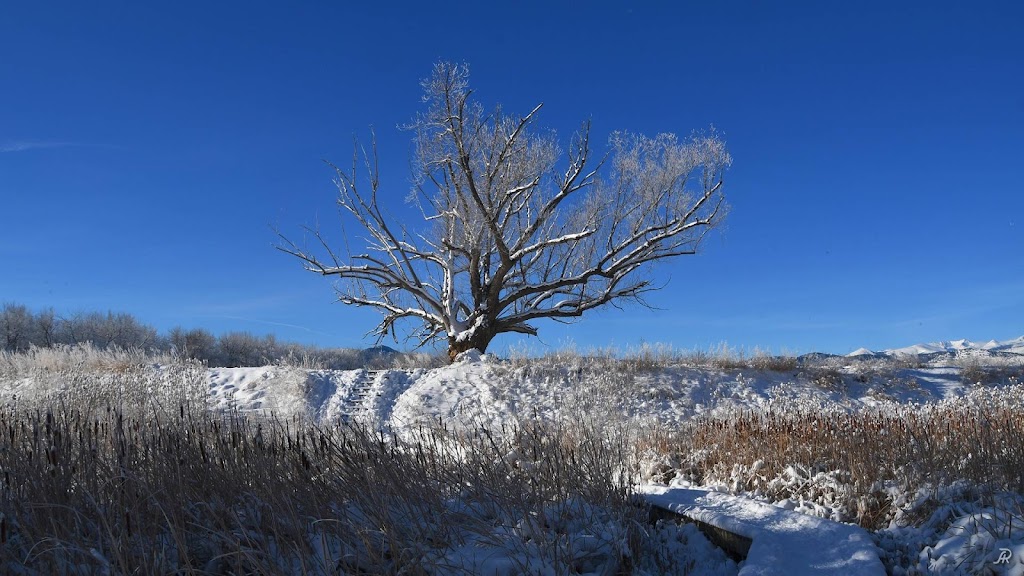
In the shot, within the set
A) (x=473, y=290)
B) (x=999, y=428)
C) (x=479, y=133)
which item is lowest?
(x=999, y=428)

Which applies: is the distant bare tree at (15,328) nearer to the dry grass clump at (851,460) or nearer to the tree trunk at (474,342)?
the tree trunk at (474,342)

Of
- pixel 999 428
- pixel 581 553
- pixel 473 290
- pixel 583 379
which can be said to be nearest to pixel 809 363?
pixel 583 379

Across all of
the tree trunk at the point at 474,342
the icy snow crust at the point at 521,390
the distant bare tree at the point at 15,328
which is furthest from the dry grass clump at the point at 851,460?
the distant bare tree at the point at 15,328

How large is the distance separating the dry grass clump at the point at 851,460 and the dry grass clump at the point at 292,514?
191 cm

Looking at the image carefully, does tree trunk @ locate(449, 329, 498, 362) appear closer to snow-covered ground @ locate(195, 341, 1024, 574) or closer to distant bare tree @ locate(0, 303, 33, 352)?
snow-covered ground @ locate(195, 341, 1024, 574)

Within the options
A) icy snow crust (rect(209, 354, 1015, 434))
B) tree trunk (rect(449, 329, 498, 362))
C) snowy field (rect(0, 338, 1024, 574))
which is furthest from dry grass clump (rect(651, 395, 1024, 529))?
tree trunk (rect(449, 329, 498, 362))

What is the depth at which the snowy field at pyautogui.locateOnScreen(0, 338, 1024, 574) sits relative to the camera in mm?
4383

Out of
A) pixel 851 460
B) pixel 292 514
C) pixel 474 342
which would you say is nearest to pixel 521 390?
pixel 474 342

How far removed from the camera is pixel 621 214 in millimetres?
21922

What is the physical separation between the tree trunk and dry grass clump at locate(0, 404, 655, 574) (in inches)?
608

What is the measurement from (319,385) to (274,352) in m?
19.3

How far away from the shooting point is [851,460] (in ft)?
20.4

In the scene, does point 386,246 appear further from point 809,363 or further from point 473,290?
point 809,363

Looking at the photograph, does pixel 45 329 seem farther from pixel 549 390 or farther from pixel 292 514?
pixel 292 514
